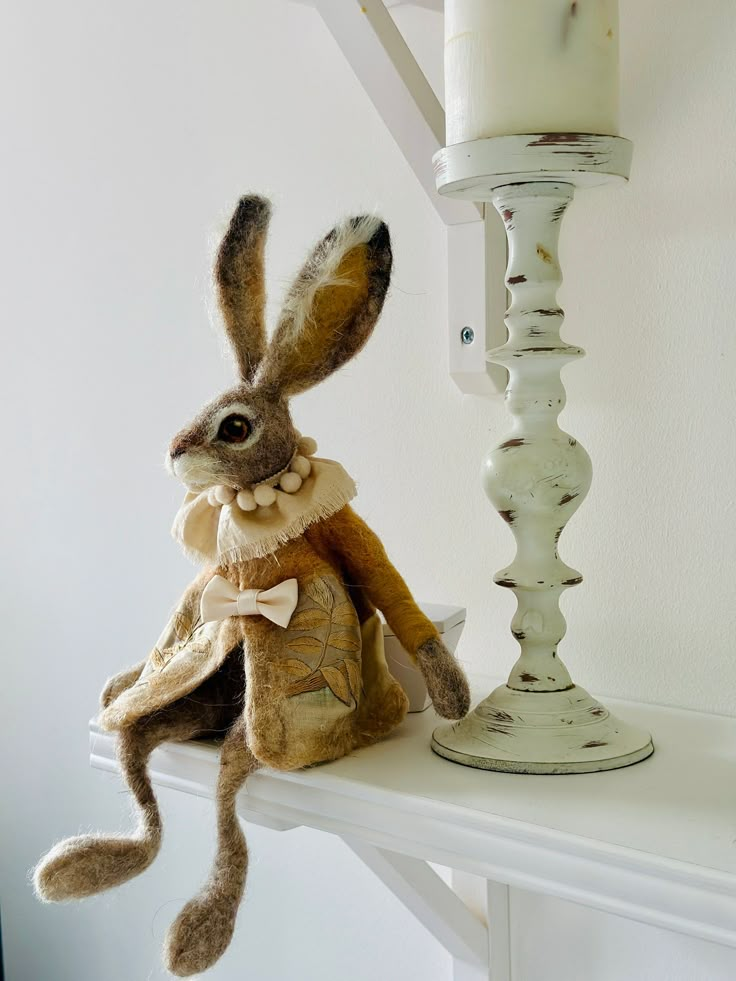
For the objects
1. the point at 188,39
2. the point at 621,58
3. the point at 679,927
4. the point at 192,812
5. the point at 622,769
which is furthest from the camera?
the point at 192,812

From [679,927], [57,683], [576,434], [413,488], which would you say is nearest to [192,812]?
[57,683]

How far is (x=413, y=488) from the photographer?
2.64ft

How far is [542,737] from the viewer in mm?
541

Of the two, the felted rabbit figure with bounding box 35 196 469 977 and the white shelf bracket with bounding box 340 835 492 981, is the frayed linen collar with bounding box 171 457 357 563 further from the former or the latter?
the white shelf bracket with bounding box 340 835 492 981

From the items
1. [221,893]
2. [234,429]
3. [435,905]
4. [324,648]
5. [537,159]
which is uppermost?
[537,159]

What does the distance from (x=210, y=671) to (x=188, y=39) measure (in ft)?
1.97

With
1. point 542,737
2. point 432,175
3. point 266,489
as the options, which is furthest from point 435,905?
point 432,175

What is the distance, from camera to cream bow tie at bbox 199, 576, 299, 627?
545 millimetres

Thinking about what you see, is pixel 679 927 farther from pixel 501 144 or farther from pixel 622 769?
pixel 501 144

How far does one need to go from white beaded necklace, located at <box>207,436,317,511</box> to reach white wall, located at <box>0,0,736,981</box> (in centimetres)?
13

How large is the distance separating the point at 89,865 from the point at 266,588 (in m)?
0.16

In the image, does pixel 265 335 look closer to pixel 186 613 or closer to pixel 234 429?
pixel 234 429

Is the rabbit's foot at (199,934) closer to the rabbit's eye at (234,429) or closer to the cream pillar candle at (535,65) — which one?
the rabbit's eye at (234,429)

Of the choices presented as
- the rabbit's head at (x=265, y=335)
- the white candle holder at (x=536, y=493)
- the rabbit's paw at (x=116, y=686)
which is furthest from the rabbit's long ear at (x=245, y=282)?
the rabbit's paw at (x=116, y=686)
